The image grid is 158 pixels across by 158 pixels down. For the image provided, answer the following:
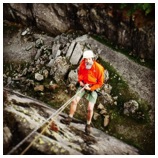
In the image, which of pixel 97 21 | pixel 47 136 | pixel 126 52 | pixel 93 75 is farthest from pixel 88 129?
pixel 97 21

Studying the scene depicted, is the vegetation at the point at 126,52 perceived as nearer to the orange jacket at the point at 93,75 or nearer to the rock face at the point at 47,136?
the rock face at the point at 47,136

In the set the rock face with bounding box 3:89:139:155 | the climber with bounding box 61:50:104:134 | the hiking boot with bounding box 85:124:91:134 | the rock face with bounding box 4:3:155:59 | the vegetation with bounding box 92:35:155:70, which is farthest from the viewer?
the vegetation with bounding box 92:35:155:70

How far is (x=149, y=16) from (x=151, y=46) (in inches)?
66.5

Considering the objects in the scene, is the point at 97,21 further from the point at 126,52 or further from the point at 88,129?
the point at 88,129

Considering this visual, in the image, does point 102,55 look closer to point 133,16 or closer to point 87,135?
point 133,16

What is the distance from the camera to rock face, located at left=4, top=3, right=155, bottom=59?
16062mm

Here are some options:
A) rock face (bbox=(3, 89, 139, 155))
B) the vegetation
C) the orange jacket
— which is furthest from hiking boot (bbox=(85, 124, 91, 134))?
the vegetation

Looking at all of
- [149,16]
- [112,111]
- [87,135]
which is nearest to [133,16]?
[149,16]

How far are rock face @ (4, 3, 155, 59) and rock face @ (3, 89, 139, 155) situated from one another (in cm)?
673

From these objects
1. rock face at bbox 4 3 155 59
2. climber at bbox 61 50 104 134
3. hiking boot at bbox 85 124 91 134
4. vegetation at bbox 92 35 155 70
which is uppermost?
rock face at bbox 4 3 155 59

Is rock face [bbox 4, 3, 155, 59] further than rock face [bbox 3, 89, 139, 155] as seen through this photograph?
Yes

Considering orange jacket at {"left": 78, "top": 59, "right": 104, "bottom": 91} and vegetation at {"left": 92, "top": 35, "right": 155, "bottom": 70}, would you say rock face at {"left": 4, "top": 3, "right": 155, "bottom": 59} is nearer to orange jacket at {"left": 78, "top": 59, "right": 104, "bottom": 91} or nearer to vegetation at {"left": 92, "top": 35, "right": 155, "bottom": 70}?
vegetation at {"left": 92, "top": 35, "right": 155, "bottom": 70}

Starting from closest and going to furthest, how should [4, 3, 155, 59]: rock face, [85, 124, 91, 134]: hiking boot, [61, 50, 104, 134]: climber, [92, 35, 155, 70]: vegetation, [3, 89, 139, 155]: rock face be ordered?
[3, 89, 139, 155]: rock face
[61, 50, 104, 134]: climber
[85, 124, 91, 134]: hiking boot
[4, 3, 155, 59]: rock face
[92, 35, 155, 70]: vegetation

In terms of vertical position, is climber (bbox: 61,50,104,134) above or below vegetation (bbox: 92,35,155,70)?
below
